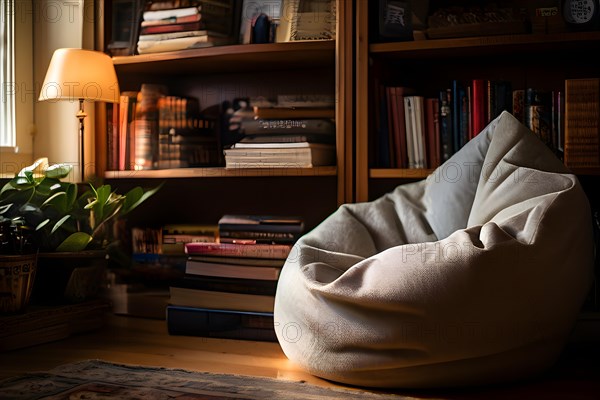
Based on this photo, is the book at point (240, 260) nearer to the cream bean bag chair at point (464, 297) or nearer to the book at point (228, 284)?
the book at point (228, 284)

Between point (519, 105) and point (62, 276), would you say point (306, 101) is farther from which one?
point (62, 276)

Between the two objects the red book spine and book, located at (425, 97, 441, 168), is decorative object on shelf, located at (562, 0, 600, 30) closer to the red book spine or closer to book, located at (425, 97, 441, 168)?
the red book spine

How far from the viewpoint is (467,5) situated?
247 cm

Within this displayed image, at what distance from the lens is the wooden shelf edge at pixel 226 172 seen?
7.45 feet

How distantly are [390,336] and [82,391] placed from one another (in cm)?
63

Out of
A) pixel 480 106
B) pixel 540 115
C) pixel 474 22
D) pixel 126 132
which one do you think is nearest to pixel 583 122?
pixel 540 115

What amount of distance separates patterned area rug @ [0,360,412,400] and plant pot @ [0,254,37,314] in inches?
11.9

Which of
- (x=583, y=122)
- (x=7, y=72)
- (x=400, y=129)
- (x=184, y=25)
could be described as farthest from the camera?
(x=7, y=72)

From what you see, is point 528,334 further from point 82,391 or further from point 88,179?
point 88,179

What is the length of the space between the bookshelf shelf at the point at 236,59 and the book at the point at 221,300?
0.72 m

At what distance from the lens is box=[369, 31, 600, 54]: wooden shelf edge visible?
2.08 meters

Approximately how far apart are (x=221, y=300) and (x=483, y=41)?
1.02 metres

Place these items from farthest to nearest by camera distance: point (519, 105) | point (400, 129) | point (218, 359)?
1. point (400, 129)
2. point (519, 105)
3. point (218, 359)

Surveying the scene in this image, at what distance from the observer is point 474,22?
2.20 meters
